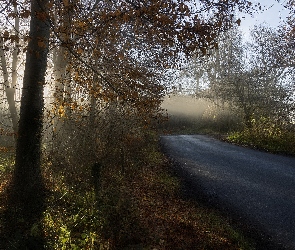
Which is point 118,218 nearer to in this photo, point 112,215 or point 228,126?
point 112,215

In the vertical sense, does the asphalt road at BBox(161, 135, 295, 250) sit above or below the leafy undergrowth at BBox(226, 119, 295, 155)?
below

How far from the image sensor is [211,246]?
5555 millimetres

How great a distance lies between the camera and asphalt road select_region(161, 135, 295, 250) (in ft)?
20.4

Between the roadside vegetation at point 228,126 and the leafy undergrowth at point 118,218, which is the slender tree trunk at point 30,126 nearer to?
the leafy undergrowth at point 118,218

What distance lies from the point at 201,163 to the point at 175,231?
631 centimetres

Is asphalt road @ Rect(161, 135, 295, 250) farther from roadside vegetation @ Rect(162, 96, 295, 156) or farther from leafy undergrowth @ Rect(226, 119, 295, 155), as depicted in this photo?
roadside vegetation @ Rect(162, 96, 295, 156)

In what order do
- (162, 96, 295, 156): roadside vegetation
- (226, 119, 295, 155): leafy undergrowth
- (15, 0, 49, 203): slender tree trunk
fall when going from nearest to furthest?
(15, 0, 49, 203): slender tree trunk < (226, 119, 295, 155): leafy undergrowth < (162, 96, 295, 156): roadside vegetation

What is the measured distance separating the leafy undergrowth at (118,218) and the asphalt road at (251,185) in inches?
20.8

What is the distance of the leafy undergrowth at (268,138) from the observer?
1494 centimetres

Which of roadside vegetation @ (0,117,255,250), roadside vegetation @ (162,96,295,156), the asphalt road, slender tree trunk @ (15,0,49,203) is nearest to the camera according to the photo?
roadside vegetation @ (0,117,255,250)

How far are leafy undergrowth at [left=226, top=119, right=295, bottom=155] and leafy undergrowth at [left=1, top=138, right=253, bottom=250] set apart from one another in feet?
26.4

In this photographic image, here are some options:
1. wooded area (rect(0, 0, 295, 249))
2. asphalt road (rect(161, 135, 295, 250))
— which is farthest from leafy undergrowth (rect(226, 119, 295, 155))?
wooded area (rect(0, 0, 295, 249))

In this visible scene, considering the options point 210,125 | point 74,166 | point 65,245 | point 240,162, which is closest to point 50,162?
point 74,166

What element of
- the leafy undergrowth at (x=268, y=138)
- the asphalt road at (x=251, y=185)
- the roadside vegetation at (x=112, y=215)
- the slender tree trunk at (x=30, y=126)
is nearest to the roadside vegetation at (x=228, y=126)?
the leafy undergrowth at (x=268, y=138)
